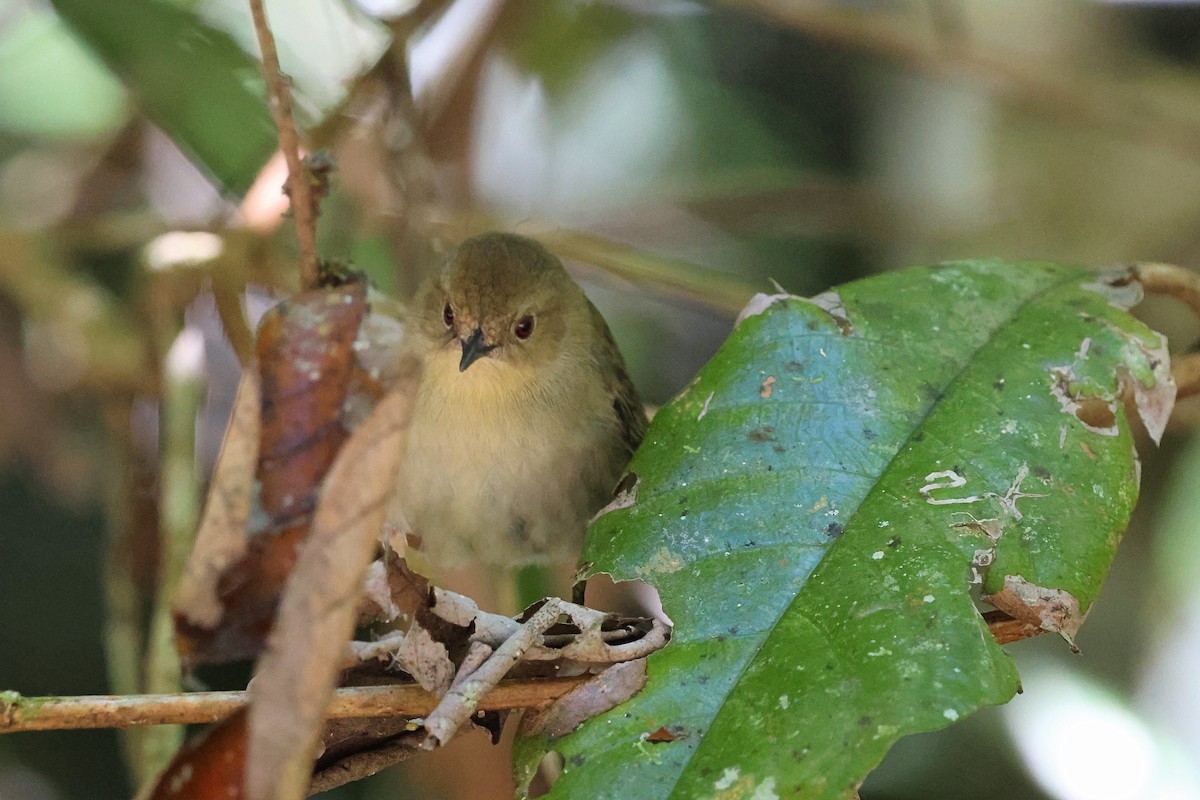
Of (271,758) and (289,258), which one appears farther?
(289,258)

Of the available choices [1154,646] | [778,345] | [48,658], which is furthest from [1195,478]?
[48,658]

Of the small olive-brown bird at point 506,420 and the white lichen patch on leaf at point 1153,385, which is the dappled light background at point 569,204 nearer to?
the small olive-brown bird at point 506,420

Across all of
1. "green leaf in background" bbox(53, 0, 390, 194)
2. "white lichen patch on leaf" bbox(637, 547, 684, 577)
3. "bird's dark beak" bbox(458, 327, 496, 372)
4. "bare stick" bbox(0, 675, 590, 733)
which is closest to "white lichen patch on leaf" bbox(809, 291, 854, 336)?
"white lichen patch on leaf" bbox(637, 547, 684, 577)

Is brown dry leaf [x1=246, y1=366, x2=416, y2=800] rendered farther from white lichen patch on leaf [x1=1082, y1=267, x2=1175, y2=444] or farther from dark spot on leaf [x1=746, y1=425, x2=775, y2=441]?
white lichen patch on leaf [x1=1082, y1=267, x2=1175, y2=444]

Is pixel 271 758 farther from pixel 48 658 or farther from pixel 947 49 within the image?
pixel 947 49

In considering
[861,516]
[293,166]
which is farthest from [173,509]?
[861,516]

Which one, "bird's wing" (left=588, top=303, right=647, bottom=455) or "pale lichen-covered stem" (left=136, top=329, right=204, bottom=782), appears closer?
"pale lichen-covered stem" (left=136, top=329, right=204, bottom=782)

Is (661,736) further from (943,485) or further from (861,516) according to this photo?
(943,485)
